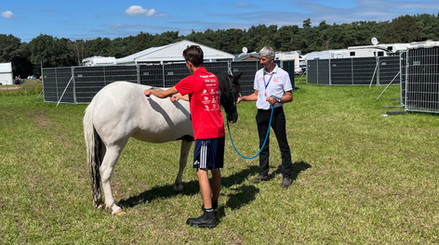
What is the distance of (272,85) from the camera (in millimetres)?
6512

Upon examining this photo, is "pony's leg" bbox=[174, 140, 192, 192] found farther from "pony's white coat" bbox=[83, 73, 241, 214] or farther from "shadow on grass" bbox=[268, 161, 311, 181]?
"shadow on grass" bbox=[268, 161, 311, 181]

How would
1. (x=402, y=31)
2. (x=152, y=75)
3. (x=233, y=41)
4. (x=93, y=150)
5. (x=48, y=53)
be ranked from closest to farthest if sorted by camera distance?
(x=93, y=150) < (x=152, y=75) < (x=48, y=53) < (x=402, y=31) < (x=233, y=41)

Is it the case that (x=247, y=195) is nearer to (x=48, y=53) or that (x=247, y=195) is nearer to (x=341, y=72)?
(x=341, y=72)

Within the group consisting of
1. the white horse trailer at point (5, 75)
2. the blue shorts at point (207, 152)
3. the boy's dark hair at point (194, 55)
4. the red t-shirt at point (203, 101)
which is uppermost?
the white horse trailer at point (5, 75)

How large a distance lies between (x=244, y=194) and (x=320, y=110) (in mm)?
10627

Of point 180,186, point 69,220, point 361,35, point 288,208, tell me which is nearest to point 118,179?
point 180,186

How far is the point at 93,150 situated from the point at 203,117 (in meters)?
1.67

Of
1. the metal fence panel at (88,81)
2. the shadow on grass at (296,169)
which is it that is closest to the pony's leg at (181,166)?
the shadow on grass at (296,169)

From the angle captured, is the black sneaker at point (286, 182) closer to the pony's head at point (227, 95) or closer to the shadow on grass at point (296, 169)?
the shadow on grass at point (296, 169)

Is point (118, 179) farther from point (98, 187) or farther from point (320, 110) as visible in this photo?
point (320, 110)

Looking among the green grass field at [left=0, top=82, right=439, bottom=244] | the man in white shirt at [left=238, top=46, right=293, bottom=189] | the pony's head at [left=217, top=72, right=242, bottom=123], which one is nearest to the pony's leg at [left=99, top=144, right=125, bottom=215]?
the green grass field at [left=0, top=82, right=439, bottom=244]

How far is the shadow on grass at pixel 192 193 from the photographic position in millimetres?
5898

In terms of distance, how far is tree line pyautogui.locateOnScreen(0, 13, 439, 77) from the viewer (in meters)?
108

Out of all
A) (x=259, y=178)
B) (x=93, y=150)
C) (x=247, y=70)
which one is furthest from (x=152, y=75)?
(x=93, y=150)
